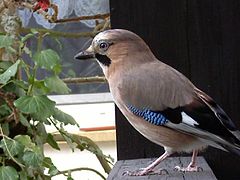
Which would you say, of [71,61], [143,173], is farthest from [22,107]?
[71,61]

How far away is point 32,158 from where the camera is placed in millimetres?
1498

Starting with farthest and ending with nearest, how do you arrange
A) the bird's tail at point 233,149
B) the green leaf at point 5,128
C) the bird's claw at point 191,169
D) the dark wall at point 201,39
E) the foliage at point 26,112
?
the green leaf at point 5,128
the foliage at point 26,112
the dark wall at point 201,39
the bird's claw at point 191,169
the bird's tail at point 233,149

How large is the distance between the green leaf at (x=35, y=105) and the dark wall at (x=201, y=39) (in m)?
0.27

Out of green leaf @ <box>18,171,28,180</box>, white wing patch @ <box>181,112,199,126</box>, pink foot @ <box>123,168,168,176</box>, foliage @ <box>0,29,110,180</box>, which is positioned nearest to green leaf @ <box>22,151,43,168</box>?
foliage @ <box>0,29,110,180</box>

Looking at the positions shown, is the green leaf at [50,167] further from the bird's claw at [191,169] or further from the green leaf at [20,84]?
the bird's claw at [191,169]

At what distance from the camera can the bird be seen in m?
1.11

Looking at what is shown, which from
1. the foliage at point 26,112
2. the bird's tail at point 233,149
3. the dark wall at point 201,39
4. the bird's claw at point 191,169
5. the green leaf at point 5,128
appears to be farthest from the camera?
the green leaf at point 5,128

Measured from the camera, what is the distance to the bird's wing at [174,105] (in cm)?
111

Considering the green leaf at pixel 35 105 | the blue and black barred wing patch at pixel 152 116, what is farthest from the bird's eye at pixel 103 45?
the green leaf at pixel 35 105

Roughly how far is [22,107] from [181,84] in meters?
0.48

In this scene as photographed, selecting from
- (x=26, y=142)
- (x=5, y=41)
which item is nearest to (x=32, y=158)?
(x=26, y=142)

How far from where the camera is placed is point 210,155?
140 centimetres

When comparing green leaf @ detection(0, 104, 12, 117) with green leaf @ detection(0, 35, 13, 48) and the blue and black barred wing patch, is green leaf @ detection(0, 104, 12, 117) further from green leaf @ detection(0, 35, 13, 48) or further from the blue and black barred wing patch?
the blue and black barred wing patch

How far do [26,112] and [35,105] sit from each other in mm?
29
